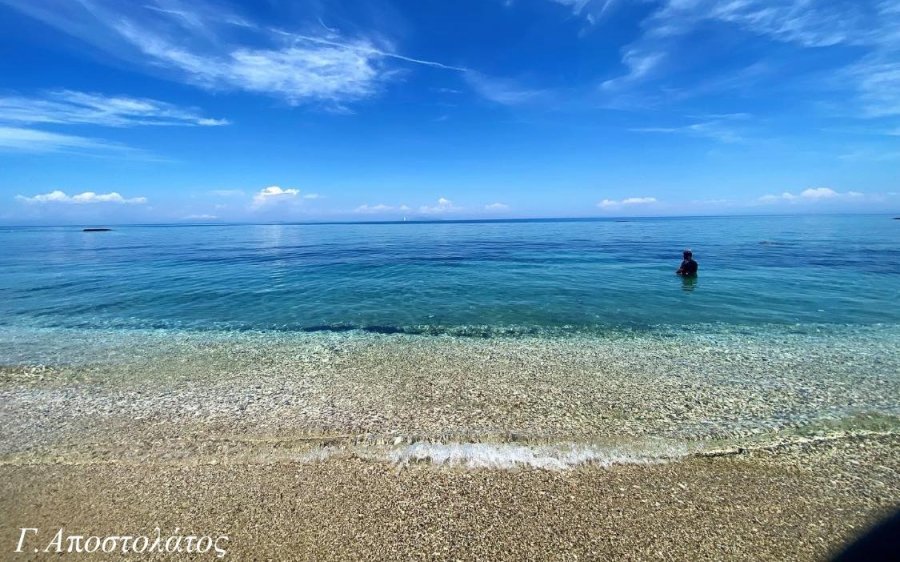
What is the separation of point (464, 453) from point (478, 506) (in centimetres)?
137

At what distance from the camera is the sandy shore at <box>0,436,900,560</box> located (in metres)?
4.97

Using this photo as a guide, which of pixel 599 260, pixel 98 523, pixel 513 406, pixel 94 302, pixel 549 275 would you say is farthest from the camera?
pixel 599 260

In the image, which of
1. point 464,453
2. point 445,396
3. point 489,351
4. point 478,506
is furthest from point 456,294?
point 478,506

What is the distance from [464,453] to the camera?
6992 mm

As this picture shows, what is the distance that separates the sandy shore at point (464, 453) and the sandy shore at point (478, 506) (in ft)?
0.09

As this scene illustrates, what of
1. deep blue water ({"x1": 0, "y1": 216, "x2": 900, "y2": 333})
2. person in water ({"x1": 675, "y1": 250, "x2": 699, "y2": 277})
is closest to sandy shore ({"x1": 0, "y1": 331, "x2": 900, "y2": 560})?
deep blue water ({"x1": 0, "y1": 216, "x2": 900, "y2": 333})

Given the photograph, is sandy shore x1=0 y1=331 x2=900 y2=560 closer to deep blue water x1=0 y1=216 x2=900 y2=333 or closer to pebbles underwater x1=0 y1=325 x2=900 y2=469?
pebbles underwater x1=0 y1=325 x2=900 y2=469

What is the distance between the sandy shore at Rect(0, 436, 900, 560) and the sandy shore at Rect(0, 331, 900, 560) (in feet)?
0.09

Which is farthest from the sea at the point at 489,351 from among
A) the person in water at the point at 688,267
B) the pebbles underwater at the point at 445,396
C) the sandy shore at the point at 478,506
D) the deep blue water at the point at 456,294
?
the sandy shore at the point at 478,506

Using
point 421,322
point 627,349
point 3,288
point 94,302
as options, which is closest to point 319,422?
point 421,322

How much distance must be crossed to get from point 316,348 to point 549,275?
20602mm

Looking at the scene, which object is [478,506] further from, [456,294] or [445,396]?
[456,294]

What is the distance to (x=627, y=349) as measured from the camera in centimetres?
1302

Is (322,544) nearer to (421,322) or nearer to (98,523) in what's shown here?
(98,523)
